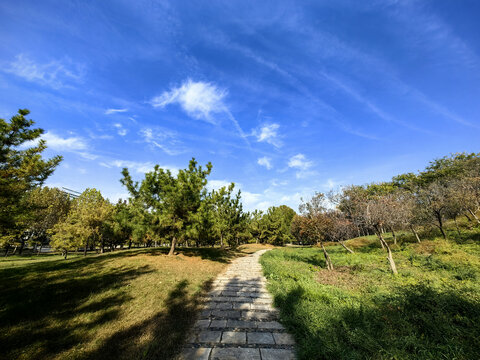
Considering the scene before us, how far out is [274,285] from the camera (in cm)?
829

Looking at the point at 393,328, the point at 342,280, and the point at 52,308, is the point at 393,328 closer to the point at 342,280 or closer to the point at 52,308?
the point at 342,280

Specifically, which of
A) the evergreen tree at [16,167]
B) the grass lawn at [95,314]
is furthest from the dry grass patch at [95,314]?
the evergreen tree at [16,167]

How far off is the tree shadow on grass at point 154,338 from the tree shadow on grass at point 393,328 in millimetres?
2821

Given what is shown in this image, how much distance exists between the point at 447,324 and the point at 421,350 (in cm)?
151

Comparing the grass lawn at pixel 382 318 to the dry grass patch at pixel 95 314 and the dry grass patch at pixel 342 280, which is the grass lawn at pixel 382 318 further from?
the dry grass patch at pixel 95 314

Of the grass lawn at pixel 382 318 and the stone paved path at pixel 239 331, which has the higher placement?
the grass lawn at pixel 382 318

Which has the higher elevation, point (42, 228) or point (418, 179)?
point (418, 179)

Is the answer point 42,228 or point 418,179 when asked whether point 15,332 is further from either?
point 418,179

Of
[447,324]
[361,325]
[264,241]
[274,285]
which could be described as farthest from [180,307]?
[264,241]

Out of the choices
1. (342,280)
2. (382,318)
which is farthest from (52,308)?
(342,280)

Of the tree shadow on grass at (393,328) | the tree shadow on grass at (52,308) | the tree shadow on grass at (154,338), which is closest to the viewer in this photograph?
the tree shadow on grass at (393,328)

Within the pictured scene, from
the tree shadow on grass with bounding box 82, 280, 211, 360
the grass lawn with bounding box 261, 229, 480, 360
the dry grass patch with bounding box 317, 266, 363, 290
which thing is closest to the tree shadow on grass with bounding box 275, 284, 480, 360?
the grass lawn with bounding box 261, 229, 480, 360

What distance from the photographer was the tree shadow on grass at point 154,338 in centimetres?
361

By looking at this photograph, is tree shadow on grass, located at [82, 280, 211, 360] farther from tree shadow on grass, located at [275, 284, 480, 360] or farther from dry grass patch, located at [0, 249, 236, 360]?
tree shadow on grass, located at [275, 284, 480, 360]
